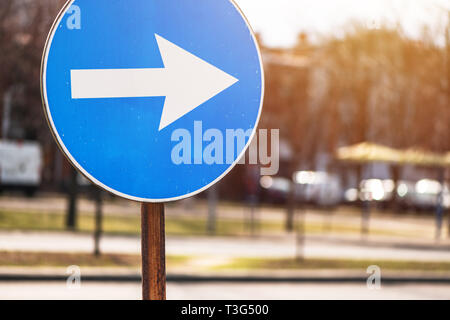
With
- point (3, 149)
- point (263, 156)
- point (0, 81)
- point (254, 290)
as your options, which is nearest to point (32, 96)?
point (0, 81)

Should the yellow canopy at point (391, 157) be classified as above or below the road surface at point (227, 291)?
above

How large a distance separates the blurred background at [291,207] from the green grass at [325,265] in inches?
1.4

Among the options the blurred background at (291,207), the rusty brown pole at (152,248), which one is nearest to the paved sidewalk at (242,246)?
the blurred background at (291,207)

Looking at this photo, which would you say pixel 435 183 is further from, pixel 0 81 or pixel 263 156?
pixel 263 156

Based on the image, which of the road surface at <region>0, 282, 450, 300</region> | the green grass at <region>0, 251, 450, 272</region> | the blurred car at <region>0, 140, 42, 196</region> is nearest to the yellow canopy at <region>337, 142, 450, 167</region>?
the blurred car at <region>0, 140, 42, 196</region>

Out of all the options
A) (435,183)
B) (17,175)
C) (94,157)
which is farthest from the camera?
(435,183)

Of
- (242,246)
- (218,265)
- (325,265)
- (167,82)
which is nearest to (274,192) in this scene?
(242,246)

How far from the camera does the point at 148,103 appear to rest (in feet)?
7.04

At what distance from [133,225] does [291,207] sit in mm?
4910

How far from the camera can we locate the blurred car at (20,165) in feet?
100

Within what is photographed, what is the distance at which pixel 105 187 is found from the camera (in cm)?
213

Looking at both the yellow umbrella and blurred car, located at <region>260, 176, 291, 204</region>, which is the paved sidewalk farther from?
blurred car, located at <region>260, 176, 291, 204</region>

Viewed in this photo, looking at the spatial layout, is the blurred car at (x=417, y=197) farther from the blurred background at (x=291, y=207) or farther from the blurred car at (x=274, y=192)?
the blurred car at (x=274, y=192)

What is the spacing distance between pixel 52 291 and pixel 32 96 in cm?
1137
